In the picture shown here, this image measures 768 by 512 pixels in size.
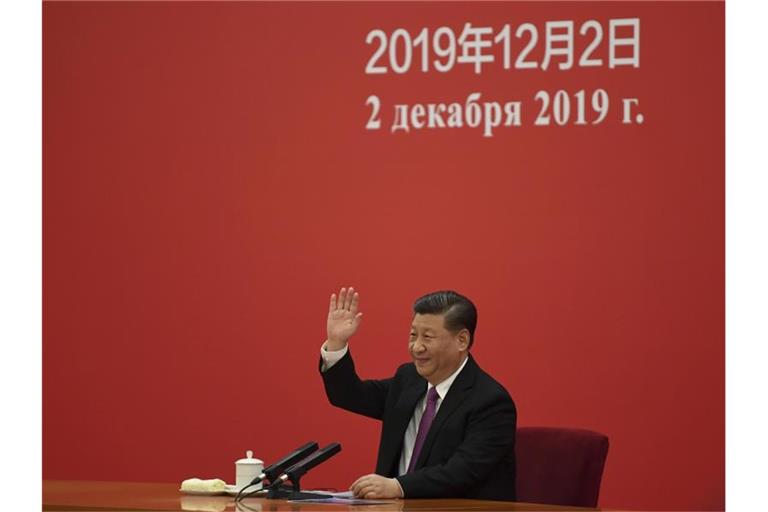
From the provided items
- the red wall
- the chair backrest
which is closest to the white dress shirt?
the chair backrest

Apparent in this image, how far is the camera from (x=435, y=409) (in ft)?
12.2

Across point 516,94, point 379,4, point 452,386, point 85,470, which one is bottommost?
point 85,470

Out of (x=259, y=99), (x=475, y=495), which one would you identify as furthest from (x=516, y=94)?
(x=475, y=495)

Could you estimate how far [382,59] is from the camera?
523 cm

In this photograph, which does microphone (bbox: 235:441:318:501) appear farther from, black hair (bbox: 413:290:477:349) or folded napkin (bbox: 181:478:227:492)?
black hair (bbox: 413:290:477:349)

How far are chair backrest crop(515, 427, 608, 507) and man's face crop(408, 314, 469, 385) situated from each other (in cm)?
31

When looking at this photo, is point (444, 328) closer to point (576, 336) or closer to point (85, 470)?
point (576, 336)

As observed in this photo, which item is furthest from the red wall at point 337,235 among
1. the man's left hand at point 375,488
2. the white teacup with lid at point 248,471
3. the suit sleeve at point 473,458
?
the man's left hand at point 375,488

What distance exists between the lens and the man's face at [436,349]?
3748 mm

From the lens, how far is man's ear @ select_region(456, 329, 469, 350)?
12.4ft

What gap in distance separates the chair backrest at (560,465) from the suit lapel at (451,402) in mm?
267

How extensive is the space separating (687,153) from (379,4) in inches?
Answer: 55.3

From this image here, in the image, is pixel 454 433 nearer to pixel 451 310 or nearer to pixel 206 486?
pixel 451 310

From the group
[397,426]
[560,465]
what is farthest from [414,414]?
[560,465]
